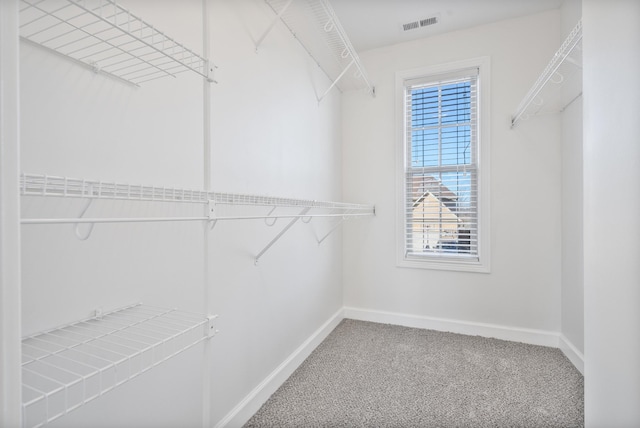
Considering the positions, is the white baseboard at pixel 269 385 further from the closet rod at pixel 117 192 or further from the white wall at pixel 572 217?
the white wall at pixel 572 217

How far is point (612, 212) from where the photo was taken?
910 mm

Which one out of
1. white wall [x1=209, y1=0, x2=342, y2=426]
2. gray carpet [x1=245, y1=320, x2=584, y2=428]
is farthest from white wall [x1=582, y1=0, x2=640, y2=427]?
white wall [x1=209, y1=0, x2=342, y2=426]

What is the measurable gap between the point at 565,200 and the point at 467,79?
1.23 meters

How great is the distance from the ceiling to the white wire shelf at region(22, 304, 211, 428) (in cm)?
233

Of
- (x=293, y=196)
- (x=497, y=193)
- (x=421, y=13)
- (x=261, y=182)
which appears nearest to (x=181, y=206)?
(x=261, y=182)

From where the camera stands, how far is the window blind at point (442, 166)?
260cm

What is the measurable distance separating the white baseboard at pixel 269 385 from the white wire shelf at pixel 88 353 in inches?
24.4

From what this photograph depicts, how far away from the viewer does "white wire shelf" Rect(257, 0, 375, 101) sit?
5.82 feet

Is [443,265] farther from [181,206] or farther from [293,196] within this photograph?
[181,206]

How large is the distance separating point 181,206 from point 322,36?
1686mm

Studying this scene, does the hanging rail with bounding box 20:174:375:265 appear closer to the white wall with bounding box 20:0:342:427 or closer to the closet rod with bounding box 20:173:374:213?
the closet rod with bounding box 20:173:374:213

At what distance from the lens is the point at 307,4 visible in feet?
5.99

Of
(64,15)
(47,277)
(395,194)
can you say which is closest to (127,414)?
(47,277)

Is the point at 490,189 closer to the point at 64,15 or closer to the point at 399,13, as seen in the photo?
the point at 399,13
